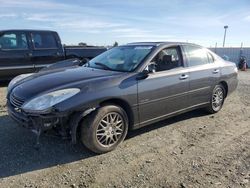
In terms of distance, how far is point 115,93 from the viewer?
4199 mm

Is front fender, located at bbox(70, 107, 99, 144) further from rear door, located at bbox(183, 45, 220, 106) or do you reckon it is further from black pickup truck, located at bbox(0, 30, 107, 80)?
black pickup truck, located at bbox(0, 30, 107, 80)

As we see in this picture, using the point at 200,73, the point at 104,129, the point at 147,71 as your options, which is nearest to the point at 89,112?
Answer: the point at 104,129

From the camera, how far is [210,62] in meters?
6.21

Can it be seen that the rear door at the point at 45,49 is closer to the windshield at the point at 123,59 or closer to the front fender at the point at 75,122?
the windshield at the point at 123,59

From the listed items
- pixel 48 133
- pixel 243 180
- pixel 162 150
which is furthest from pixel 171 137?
pixel 48 133

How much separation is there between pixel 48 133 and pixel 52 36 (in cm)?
643

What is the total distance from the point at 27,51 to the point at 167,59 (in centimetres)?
555

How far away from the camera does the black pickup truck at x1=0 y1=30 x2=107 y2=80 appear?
28.9 ft

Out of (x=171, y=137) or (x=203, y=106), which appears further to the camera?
(x=203, y=106)

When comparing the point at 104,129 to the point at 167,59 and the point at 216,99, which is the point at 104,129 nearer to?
the point at 167,59

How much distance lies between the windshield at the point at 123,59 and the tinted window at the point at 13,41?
4423 mm

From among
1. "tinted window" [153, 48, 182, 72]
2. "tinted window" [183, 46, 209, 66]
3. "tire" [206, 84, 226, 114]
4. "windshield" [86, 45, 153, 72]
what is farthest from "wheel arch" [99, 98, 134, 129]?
"tire" [206, 84, 226, 114]

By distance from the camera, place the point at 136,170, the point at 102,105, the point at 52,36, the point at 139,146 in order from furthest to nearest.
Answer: the point at 52,36 → the point at 139,146 → the point at 102,105 → the point at 136,170

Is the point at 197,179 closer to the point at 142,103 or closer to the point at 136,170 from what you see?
the point at 136,170
